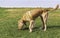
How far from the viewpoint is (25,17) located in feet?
39.7

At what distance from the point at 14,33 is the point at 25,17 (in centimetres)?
93

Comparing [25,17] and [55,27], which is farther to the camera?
[55,27]

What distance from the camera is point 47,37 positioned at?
36.3ft

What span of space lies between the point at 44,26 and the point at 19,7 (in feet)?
38.0

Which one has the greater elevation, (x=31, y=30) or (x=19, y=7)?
(x=31, y=30)

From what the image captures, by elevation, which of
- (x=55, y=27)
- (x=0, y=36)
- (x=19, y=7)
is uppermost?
(x=0, y=36)

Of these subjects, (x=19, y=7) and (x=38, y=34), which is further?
(x=19, y=7)
